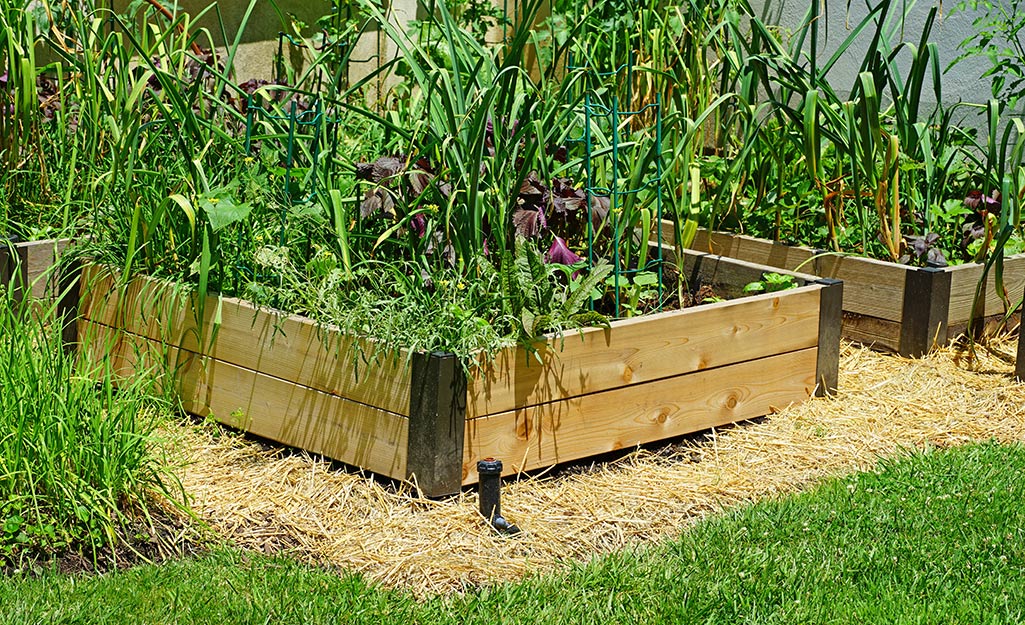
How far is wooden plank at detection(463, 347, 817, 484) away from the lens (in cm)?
343

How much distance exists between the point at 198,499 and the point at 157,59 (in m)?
2.73

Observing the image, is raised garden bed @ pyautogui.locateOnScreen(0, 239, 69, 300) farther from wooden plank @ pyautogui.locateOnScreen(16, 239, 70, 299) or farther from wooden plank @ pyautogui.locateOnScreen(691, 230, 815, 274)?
wooden plank @ pyautogui.locateOnScreen(691, 230, 815, 274)

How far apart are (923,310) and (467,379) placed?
209 centimetres

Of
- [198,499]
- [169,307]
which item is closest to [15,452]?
[198,499]

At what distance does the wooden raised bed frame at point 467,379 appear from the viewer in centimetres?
331

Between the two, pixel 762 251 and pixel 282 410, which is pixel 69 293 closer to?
pixel 282 410

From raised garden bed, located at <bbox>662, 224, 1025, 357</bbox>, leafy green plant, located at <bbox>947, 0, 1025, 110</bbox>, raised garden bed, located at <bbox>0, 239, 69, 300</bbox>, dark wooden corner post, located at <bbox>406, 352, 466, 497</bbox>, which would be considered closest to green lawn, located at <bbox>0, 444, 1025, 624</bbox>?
dark wooden corner post, located at <bbox>406, 352, 466, 497</bbox>

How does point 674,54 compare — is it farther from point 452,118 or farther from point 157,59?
point 452,118

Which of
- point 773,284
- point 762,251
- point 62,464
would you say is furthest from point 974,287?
point 62,464

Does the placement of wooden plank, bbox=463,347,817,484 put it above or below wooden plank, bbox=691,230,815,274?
below

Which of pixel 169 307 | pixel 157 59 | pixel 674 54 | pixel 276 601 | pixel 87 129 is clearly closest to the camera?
pixel 276 601

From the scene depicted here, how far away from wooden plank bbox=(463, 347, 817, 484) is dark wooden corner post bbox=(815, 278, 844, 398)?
0.05 meters

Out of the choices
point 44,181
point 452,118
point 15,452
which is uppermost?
point 452,118

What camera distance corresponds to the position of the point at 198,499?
3.26 meters
